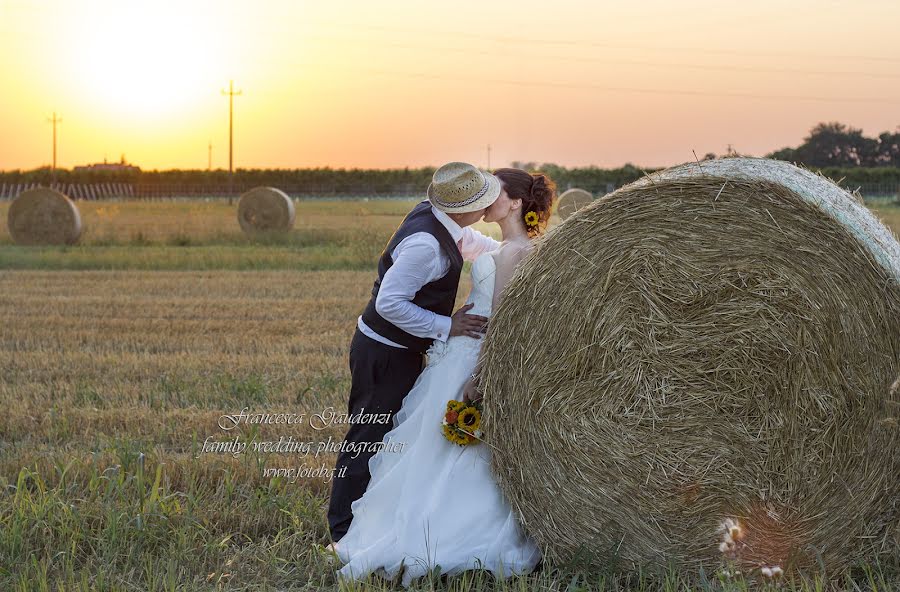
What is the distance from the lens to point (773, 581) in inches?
172

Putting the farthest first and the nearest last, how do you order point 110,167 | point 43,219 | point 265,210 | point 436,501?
1. point 110,167
2. point 265,210
3. point 43,219
4. point 436,501

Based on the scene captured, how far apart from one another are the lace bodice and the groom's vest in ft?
0.27

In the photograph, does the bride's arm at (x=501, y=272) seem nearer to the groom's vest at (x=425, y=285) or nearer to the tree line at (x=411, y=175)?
the groom's vest at (x=425, y=285)

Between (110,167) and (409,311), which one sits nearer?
(409,311)

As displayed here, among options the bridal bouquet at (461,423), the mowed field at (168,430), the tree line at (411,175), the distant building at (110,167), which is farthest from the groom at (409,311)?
the distant building at (110,167)

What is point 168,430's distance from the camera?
264 inches

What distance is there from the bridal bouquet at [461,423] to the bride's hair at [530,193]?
882 mm

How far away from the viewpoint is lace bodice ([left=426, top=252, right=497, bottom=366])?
4.75m

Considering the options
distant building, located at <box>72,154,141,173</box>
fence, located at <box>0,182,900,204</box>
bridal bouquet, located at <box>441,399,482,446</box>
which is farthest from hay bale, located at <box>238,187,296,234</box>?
distant building, located at <box>72,154,141,173</box>

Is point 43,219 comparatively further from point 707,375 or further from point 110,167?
point 110,167

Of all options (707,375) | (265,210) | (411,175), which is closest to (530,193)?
(707,375)

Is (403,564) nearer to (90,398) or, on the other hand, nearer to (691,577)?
(691,577)

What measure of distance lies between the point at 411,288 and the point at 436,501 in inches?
36.9

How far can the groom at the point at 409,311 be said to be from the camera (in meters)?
4.67
